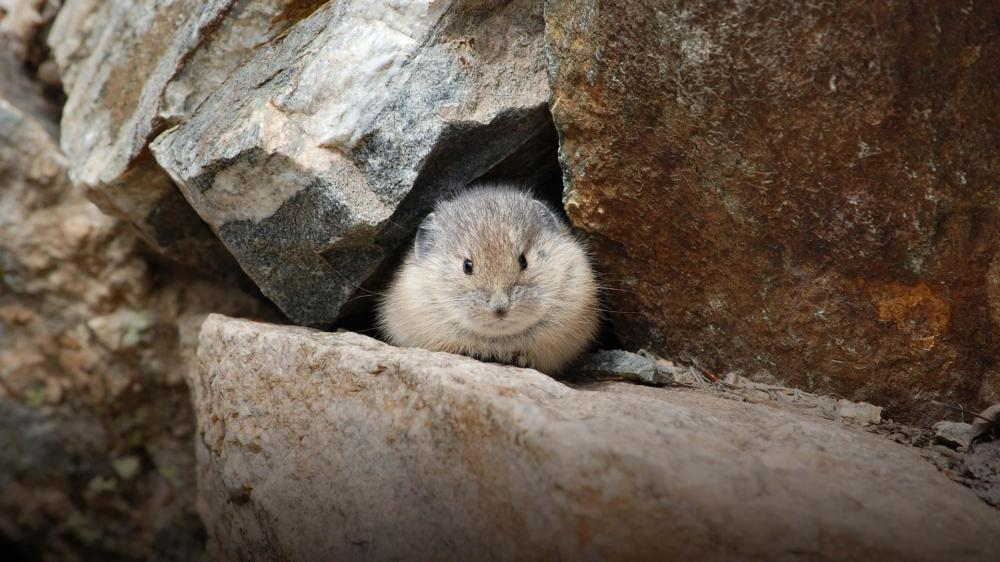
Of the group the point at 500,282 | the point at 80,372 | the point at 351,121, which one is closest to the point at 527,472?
the point at 500,282

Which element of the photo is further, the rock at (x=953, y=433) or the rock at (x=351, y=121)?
the rock at (x=351, y=121)

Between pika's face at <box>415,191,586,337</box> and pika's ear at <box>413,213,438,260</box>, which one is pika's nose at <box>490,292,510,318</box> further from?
pika's ear at <box>413,213,438,260</box>

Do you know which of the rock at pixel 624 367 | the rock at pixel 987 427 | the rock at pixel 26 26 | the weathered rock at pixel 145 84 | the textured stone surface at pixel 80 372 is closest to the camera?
the rock at pixel 987 427

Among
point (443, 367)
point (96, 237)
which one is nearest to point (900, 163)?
point (443, 367)

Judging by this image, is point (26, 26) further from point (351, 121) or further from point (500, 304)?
point (500, 304)

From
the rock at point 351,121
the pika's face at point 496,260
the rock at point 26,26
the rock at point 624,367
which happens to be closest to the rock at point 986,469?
the rock at point 624,367

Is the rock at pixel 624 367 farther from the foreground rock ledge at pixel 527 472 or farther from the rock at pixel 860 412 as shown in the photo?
the rock at pixel 860 412
